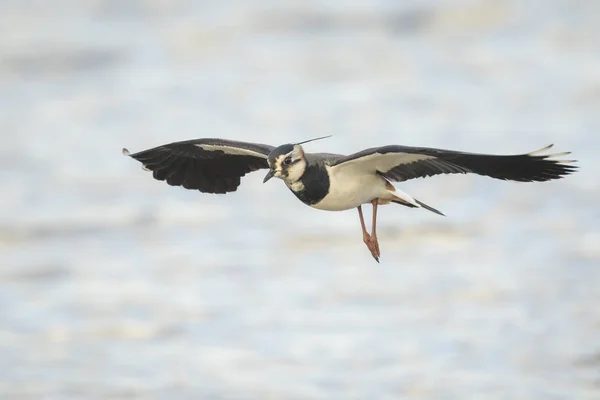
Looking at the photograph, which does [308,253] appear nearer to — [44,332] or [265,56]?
[44,332]

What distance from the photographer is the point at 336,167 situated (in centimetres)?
1303

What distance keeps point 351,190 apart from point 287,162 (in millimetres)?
839

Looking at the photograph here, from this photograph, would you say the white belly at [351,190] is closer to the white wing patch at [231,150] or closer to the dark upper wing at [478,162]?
the dark upper wing at [478,162]

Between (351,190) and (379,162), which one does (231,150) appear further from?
(379,162)

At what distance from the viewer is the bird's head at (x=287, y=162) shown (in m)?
12.6

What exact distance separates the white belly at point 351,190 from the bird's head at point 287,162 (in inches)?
16.9

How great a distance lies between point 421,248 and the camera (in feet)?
103

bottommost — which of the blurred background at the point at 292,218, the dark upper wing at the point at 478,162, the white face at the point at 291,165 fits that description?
the dark upper wing at the point at 478,162

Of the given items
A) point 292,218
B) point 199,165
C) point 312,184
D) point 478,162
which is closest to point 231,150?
point 199,165

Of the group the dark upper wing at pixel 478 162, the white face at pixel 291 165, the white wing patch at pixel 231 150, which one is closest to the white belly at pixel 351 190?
the dark upper wing at pixel 478 162

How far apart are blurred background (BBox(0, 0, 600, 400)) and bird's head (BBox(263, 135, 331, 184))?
11667 mm

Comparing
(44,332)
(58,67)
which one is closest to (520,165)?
(44,332)

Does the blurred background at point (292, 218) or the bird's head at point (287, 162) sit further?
the blurred background at point (292, 218)

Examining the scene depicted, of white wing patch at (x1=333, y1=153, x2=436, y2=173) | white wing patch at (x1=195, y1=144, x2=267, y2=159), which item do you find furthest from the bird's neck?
white wing patch at (x1=195, y1=144, x2=267, y2=159)
